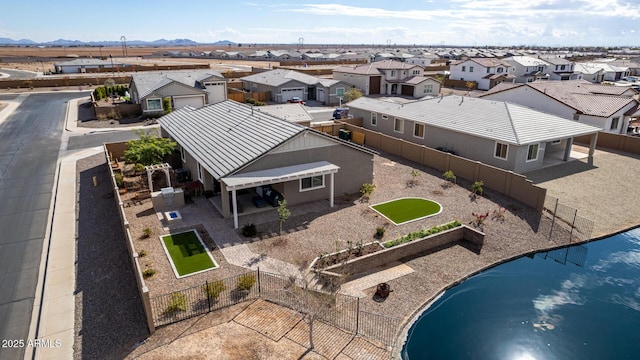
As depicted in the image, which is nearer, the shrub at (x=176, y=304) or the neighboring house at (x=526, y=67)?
the shrub at (x=176, y=304)

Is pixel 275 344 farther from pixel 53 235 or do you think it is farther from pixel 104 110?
pixel 104 110

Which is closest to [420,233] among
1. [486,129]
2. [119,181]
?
[486,129]

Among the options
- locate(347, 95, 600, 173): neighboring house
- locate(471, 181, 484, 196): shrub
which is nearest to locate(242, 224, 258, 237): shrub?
locate(471, 181, 484, 196): shrub

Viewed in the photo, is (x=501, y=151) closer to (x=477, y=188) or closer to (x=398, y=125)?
(x=477, y=188)

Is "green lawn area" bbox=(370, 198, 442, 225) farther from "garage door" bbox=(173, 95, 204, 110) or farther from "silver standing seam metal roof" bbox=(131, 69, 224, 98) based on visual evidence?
"silver standing seam metal roof" bbox=(131, 69, 224, 98)

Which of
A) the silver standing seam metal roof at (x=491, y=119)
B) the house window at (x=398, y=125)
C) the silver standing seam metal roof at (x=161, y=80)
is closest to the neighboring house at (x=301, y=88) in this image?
the silver standing seam metal roof at (x=161, y=80)

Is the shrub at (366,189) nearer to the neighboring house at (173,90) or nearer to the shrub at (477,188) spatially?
the shrub at (477,188)

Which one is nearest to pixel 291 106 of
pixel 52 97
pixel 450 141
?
pixel 450 141
